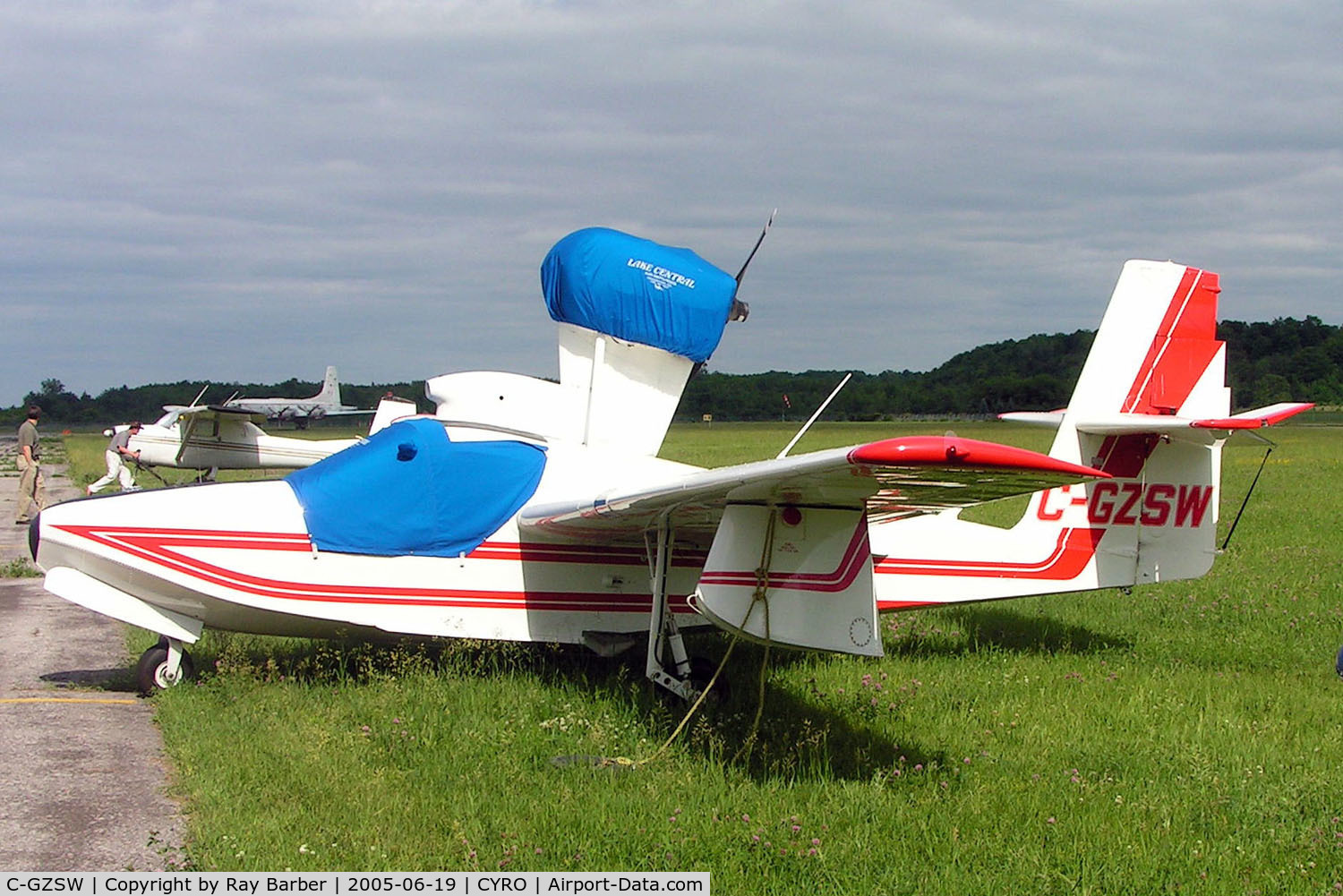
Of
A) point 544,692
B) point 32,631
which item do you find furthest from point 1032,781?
point 32,631

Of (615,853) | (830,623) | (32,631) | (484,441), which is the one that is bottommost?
(32,631)

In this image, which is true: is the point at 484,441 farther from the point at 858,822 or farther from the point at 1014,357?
the point at 1014,357

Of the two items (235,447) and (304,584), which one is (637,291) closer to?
(304,584)

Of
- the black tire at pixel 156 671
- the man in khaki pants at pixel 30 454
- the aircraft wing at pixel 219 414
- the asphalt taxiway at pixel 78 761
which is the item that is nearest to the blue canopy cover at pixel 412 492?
the black tire at pixel 156 671

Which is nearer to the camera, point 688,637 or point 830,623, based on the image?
point 830,623

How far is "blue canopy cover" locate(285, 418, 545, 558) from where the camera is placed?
7.60m

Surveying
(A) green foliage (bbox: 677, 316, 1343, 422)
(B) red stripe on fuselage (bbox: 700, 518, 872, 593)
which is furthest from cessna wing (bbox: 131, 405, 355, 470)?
(B) red stripe on fuselage (bbox: 700, 518, 872, 593)

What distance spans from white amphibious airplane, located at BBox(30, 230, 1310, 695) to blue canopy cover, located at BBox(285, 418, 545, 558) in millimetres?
13

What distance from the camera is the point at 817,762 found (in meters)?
6.33

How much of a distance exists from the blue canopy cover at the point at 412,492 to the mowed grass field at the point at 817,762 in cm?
92

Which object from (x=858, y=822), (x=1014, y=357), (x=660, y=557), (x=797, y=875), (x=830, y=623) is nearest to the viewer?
(x=797, y=875)

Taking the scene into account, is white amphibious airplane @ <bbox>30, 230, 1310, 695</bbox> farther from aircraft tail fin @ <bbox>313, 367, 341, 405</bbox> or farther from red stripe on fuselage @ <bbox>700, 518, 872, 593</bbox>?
aircraft tail fin @ <bbox>313, 367, 341, 405</bbox>

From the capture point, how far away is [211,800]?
5.48 meters

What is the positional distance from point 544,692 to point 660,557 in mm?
1269
